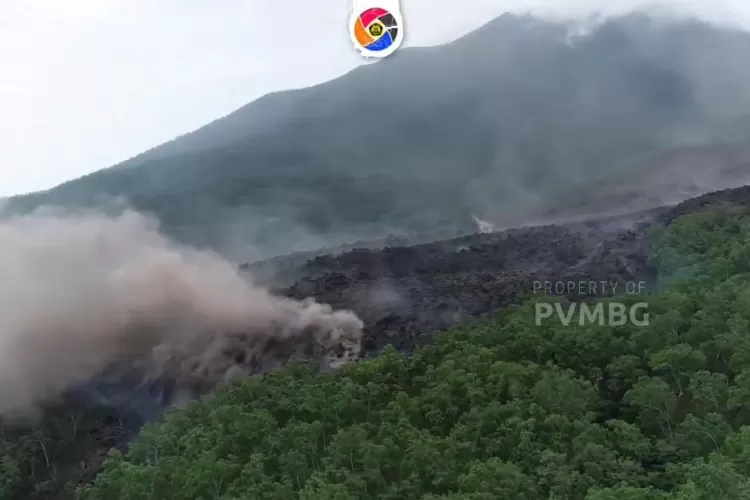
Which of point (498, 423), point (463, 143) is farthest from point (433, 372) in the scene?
point (463, 143)

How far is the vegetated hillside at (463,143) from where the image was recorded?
251 ft

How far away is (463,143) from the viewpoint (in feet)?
315

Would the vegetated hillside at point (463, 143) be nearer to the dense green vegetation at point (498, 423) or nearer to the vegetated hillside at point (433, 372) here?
the vegetated hillside at point (433, 372)

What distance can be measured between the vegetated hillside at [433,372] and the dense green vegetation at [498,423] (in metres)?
0.10

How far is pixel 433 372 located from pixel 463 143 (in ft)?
226

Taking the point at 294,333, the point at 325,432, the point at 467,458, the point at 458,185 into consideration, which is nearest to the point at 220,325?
the point at 294,333

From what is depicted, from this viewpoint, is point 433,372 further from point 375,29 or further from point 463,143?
point 463,143

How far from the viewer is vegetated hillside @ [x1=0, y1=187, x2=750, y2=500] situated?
24344 mm

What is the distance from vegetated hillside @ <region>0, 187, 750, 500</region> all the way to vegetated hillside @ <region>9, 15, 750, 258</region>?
72.0 ft

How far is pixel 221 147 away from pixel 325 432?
69.8 meters

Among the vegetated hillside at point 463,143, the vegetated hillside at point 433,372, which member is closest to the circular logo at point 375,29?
the vegetated hillside at point 433,372

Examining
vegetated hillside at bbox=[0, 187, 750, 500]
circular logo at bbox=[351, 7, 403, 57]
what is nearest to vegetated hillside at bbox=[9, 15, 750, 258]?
vegetated hillside at bbox=[0, 187, 750, 500]

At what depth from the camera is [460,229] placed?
73000 millimetres

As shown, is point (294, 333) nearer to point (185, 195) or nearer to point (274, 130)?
point (185, 195)
